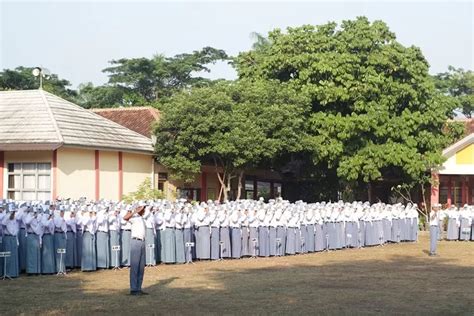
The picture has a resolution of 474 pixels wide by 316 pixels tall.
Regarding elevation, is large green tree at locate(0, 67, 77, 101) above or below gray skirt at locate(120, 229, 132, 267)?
above

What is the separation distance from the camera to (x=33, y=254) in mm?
17219

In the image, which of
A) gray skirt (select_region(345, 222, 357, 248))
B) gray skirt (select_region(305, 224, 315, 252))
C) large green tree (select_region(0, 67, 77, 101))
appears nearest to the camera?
gray skirt (select_region(305, 224, 315, 252))

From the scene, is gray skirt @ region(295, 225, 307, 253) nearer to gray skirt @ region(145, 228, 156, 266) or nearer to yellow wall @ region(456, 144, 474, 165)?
gray skirt @ region(145, 228, 156, 266)

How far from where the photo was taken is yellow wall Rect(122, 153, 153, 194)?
28719mm

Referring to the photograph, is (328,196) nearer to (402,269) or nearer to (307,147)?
(307,147)

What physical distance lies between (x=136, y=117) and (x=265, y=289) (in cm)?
1963

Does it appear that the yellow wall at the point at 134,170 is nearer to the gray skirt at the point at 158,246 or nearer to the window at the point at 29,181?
the window at the point at 29,181

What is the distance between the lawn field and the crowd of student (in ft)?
1.88

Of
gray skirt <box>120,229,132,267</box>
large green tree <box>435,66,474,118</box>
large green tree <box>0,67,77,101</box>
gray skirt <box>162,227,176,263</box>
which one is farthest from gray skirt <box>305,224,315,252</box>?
large green tree <box>435,66,474,118</box>

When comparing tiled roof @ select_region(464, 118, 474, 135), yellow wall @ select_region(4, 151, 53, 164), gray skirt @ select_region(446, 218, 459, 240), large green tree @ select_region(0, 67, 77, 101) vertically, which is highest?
large green tree @ select_region(0, 67, 77, 101)

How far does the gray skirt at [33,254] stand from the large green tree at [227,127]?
36.6ft

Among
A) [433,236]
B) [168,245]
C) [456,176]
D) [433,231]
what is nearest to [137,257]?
[168,245]

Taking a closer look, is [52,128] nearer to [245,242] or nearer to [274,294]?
[245,242]

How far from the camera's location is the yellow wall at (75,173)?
1022 inches
